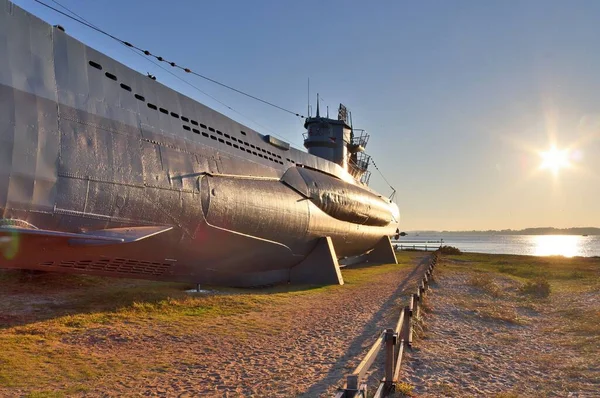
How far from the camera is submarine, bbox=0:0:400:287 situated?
263 inches

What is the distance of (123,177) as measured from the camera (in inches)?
318

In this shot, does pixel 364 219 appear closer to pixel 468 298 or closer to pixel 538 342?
pixel 468 298

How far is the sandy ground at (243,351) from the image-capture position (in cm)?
563

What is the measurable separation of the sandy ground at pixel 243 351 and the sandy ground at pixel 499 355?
3.74 feet

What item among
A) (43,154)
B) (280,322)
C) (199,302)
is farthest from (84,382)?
(199,302)

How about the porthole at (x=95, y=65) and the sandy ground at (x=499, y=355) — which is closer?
the sandy ground at (x=499, y=355)

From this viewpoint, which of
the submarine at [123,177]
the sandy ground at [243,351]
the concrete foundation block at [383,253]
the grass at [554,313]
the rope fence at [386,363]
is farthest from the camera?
the concrete foundation block at [383,253]

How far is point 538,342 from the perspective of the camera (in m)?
9.21

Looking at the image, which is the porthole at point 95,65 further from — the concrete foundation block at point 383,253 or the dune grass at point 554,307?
the concrete foundation block at point 383,253

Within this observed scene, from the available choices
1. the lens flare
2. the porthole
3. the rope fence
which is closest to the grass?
the rope fence

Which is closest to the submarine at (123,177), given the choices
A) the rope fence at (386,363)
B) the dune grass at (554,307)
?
the rope fence at (386,363)

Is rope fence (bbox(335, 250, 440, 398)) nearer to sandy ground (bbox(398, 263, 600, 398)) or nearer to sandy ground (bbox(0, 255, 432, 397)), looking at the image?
sandy ground (bbox(398, 263, 600, 398))

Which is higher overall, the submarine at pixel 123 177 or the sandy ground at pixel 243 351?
the submarine at pixel 123 177

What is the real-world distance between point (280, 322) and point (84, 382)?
4.64 metres
